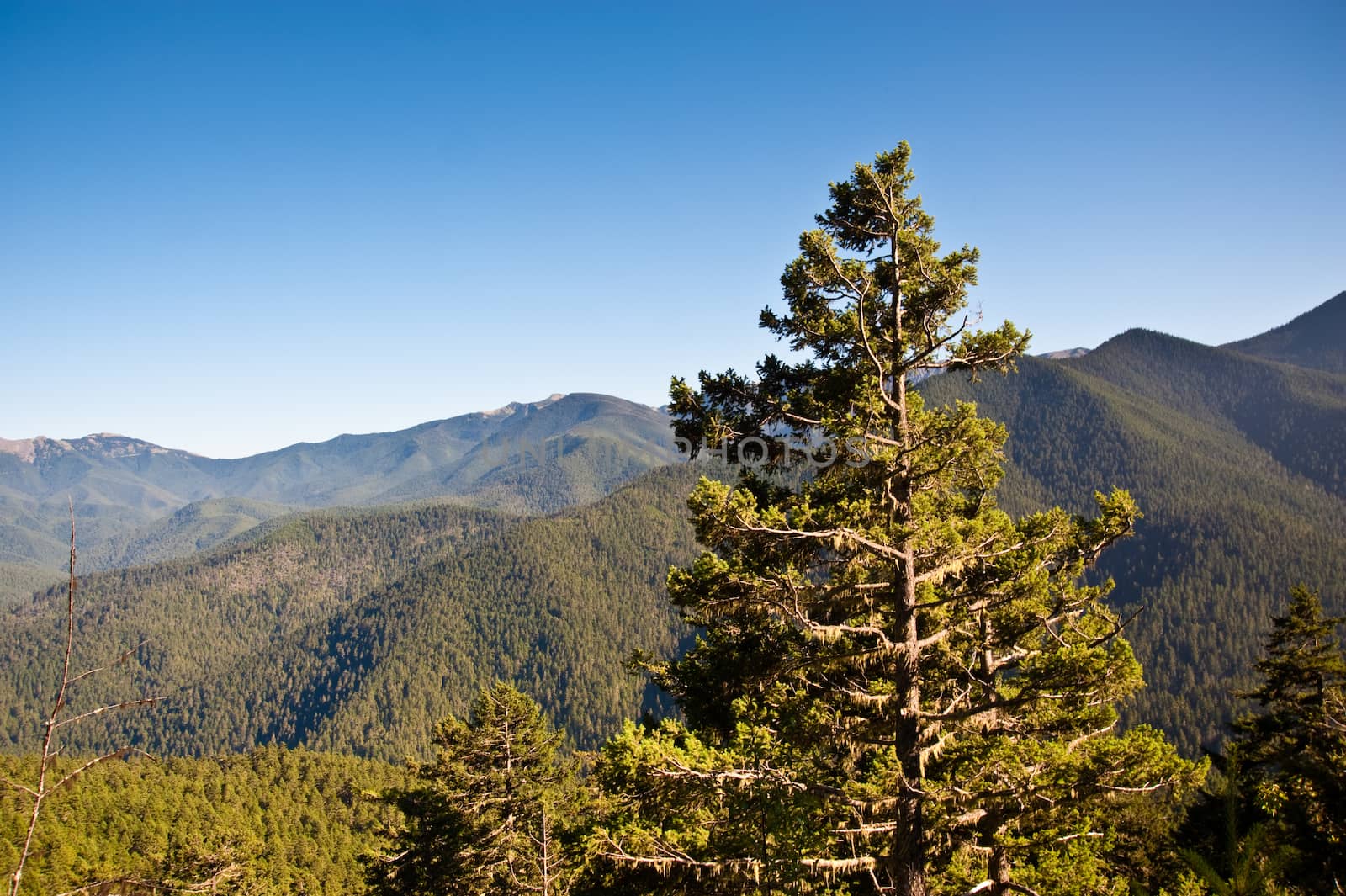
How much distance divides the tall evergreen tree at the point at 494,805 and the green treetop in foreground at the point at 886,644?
13121 mm

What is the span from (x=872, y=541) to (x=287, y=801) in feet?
353

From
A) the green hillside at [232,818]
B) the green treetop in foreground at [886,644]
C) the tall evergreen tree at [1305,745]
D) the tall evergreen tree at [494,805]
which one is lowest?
the green hillside at [232,818]

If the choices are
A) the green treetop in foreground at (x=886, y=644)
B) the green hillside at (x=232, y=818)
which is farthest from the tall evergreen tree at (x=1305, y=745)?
the green hillside at (x=232, y=818)

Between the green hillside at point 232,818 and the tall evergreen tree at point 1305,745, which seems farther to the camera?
the green hillside at point 232,818

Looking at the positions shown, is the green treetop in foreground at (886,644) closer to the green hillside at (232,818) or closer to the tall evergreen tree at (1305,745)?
the tall evergreen tree at (1305,745)

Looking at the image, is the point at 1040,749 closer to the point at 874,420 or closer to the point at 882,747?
the point at 882,747

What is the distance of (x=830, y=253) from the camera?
9781 mm

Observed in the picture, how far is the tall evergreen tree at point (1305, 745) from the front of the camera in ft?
27.3

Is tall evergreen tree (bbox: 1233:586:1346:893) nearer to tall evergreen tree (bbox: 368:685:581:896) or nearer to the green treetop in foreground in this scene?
the green treetop in foreground

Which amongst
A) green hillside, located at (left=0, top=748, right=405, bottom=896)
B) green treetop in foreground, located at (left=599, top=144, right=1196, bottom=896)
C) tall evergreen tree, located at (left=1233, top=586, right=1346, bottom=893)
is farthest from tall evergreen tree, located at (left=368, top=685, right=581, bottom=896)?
tall evergreen tree, located at (left=1233, top=586, right=1346, bottom=893)

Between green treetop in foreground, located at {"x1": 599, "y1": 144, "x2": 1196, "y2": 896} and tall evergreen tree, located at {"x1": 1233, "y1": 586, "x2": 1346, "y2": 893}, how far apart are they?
163 centimetres

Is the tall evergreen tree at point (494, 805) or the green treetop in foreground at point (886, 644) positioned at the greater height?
the green treetop in foreground at point (886, 644)

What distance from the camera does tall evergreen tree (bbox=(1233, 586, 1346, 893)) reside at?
27.3 feet

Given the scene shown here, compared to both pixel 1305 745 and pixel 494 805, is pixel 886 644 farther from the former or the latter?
pixel 494 805
